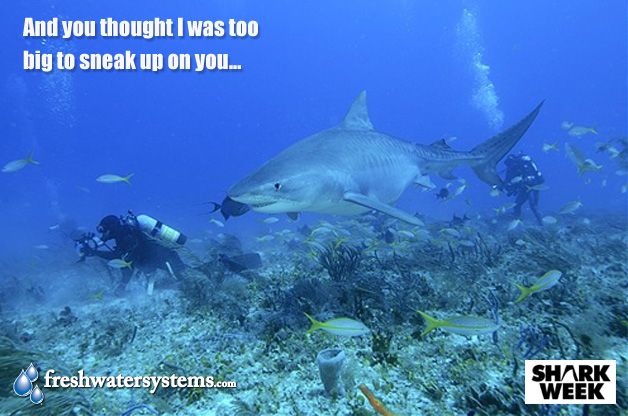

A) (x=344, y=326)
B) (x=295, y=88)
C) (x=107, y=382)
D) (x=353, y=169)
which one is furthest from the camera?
(x=295, y=88)

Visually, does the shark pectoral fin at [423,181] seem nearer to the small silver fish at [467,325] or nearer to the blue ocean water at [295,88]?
the small silver fish at [467,325]

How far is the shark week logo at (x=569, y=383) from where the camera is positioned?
2805mm

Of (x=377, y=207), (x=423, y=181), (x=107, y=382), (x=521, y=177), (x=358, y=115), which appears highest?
(x=358, y=115)

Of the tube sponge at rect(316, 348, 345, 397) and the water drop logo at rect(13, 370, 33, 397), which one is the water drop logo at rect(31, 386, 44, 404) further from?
the tube sponge at rect(316, 348, 345, 397)

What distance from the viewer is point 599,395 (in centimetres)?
282

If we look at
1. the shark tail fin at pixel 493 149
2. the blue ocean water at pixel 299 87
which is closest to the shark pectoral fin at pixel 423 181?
the shark tail fin at pixel 493 149

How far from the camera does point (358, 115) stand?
708 centimetres

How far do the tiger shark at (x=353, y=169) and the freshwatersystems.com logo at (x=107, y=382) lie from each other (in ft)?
6.63

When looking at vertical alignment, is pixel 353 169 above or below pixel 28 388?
above

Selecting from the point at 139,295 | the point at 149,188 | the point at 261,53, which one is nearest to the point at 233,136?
the point at 261,53

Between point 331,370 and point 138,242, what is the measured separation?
6.27 meters

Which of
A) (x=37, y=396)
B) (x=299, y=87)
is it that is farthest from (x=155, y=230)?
(x=299, y=87)

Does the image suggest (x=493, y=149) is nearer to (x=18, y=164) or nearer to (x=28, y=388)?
(x=28, y=388)

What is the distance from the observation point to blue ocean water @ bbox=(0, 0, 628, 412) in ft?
449
